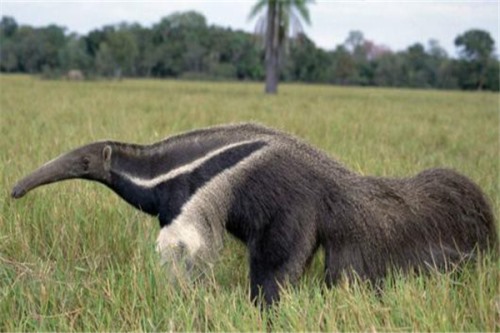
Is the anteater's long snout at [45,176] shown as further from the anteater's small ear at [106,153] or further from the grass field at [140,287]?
the grass field at [140,287]

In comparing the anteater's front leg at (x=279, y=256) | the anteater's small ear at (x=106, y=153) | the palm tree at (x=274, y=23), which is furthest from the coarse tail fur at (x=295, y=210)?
the palm tree at (x=274, y=23)

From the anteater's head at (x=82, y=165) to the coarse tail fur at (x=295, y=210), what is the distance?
0.27m

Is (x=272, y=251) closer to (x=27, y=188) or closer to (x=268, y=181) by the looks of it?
(x=268, y=181)

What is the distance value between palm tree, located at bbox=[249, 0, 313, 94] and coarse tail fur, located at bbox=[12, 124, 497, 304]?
26.4 metres

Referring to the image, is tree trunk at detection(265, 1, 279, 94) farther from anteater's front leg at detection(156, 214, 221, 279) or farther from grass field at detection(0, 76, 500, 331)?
anteater's front leg at detection(156, 214, 221, 279)

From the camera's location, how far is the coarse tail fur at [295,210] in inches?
120

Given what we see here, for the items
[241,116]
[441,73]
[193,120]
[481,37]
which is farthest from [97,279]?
[441,73]

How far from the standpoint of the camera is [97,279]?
2953mm

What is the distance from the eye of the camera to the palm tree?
96.8 feet

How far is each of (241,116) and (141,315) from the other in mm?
9152

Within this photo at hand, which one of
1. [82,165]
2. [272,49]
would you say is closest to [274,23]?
[272,49]

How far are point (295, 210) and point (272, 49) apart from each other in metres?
27.6

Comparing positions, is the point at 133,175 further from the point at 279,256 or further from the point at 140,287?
the point at 279,256

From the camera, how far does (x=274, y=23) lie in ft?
96.8
